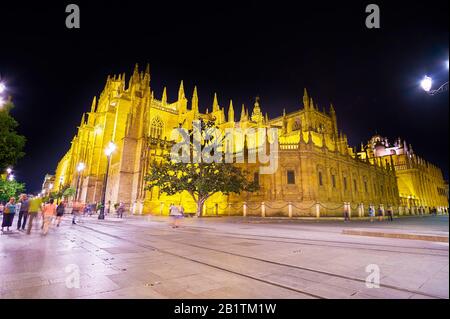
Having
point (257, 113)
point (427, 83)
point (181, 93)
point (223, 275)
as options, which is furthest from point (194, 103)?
point (223, 275)

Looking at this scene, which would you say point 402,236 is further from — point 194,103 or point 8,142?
point 194,103

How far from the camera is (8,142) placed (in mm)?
18016

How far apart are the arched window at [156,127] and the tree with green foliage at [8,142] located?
20.3 metres

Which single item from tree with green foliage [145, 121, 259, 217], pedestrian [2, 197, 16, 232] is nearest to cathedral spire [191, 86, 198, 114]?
tree with green foliage [145, 121, 259, 217]

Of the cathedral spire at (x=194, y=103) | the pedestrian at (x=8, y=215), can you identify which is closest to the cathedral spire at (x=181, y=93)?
the cathedral spire at (x=194, y=103)

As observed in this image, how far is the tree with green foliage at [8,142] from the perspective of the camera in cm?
1759

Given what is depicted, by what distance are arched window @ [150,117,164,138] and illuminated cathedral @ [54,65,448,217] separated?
0.17 m

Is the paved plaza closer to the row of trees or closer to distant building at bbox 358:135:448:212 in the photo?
the row of trees

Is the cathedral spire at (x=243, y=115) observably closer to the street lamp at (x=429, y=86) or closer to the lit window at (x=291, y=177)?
the lit window at (x=291, y=177)

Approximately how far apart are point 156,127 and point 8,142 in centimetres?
2250

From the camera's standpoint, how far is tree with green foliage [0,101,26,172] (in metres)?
17.6

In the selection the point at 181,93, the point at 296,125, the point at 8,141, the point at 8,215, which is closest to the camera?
the point at 8,215

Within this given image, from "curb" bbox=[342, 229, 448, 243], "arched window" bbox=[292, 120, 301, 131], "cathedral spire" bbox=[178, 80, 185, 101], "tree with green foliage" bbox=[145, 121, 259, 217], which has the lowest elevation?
"curb" bbox=[342, 229, 448, 243]
